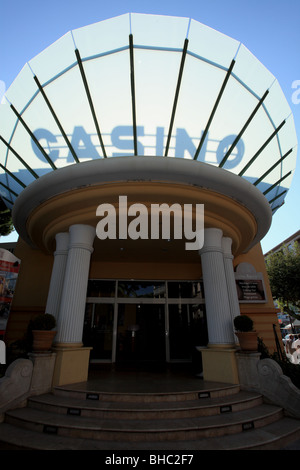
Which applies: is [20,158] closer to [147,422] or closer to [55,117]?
[55,117]

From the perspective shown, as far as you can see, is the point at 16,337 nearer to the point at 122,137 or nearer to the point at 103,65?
the point at 122,137

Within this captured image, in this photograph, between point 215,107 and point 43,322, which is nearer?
point 43,322

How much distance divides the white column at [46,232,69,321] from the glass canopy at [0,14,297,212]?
3078mm

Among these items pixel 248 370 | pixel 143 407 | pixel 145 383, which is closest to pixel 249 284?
pixel 248 370

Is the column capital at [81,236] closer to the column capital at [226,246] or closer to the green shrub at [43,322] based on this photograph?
the green shrub at [43,322]

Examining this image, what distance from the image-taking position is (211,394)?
17.5 feet

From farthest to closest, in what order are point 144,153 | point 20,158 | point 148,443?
1. point 20,158
2. point 144,153
3. point 148,443

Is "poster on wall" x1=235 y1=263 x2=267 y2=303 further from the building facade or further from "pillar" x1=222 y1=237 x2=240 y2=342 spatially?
"pillar" x1=222 y1=237 x2=240 y2=342

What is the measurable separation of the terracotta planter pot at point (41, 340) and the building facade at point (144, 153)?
427 millimetres

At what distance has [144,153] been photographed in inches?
307

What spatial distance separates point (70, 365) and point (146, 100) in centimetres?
837

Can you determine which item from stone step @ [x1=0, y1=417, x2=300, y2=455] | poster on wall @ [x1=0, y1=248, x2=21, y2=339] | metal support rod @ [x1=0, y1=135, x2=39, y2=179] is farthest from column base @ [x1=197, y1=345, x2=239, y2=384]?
metal support rod @ [x1=0, y1=135, x2=39, y2=179]
